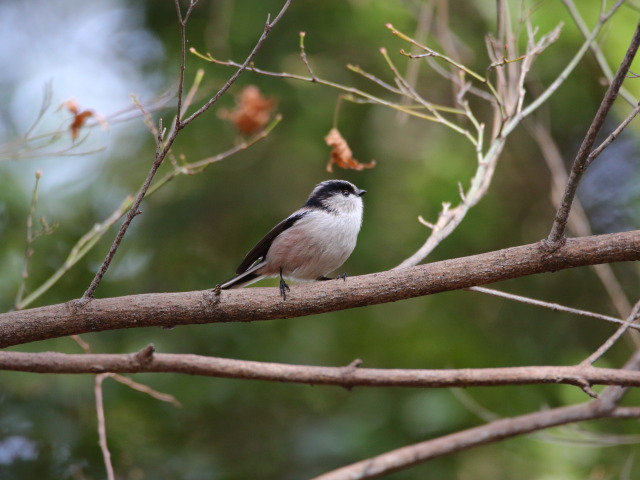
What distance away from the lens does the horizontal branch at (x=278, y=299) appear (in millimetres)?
2939

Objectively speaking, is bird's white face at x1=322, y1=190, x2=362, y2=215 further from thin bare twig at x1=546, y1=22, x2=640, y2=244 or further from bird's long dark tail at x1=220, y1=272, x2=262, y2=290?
thin bare twig at x1=546, y1=22, x2=640, y2=244

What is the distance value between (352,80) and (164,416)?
3.53 meters

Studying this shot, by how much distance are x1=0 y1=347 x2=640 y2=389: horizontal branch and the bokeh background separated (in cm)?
150

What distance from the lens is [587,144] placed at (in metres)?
2.44

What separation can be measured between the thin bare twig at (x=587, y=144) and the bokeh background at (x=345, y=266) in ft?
7.92

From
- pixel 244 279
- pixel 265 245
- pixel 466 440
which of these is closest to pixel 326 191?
pixel 265 245

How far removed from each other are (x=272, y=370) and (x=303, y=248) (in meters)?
0.83

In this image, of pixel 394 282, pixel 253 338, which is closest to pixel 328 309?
pixel 394 282

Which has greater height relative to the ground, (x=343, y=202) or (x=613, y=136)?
(x=613, y=136)

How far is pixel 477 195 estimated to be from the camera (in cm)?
389

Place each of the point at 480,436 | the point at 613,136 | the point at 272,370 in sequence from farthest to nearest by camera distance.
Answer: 1. the point at 480,436
2. the point at 272,370
3. the point at 613,136

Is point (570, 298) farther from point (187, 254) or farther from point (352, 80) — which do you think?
point (187, 254)

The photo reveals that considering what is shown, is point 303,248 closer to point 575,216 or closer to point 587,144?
point 575,216

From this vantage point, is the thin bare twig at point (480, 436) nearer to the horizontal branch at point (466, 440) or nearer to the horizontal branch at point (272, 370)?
the horizontal branch at point (466, 440)
